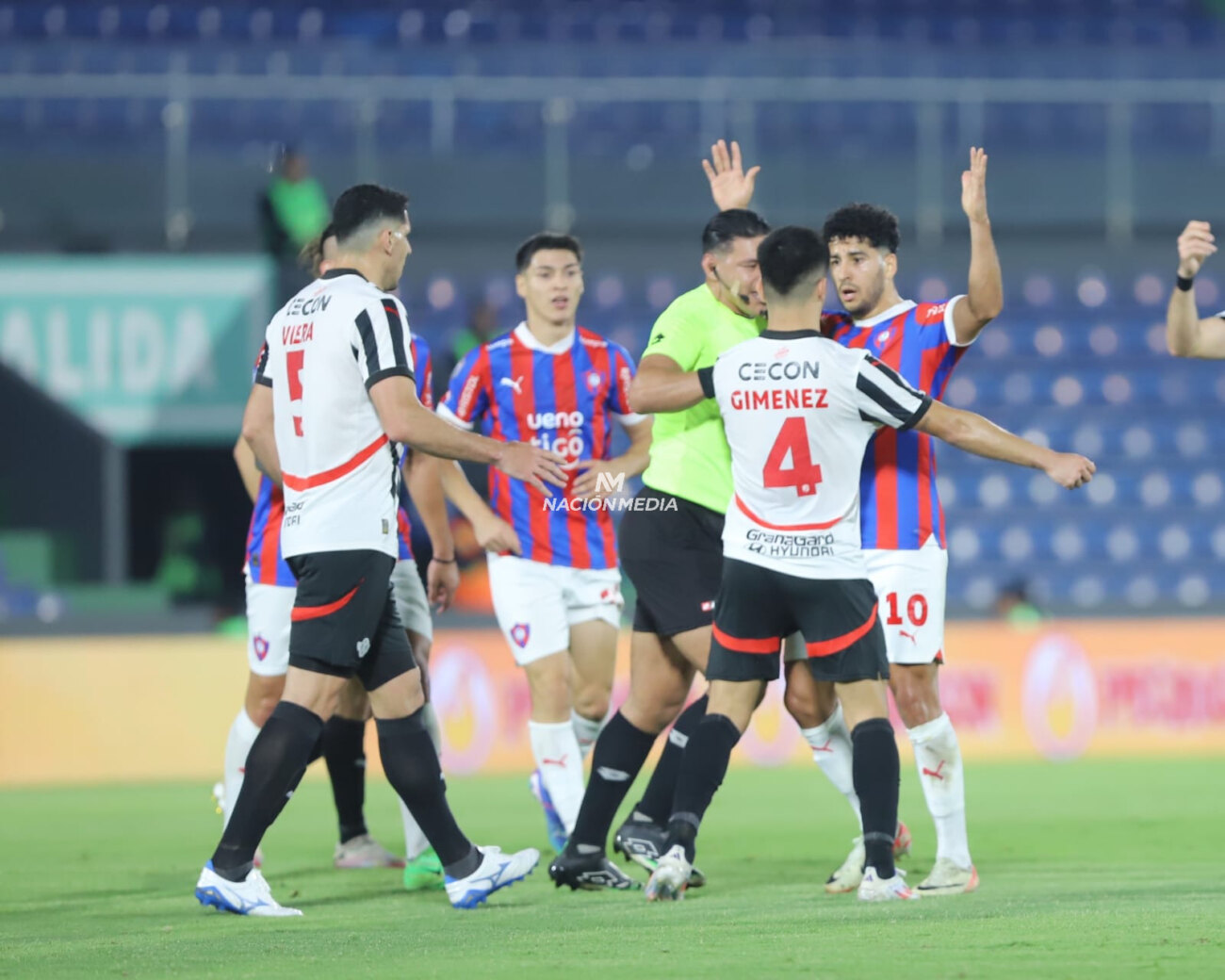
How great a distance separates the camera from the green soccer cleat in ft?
21.5

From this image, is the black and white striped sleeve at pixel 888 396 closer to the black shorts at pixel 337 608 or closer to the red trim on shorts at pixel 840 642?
the red trim on shorts at pixel 840 642

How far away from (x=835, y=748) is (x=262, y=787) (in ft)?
6.66

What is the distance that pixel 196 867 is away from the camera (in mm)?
7219

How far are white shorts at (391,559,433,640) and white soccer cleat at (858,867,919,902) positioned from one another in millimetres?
2023

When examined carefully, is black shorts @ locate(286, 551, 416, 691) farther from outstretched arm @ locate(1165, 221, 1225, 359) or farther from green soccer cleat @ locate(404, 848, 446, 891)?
outstretched arm @ locate(1165, 221, 1225, 359)

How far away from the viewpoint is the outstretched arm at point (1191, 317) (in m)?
5.91

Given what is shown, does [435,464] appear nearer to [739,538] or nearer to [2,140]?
[739,538]

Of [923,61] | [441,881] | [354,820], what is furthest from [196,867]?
[923,61]

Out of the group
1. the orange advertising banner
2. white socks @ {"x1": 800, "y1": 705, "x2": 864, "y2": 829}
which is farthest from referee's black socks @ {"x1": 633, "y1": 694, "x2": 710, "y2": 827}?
the orange advertising banner

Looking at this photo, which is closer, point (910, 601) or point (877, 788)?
point (877, 788)

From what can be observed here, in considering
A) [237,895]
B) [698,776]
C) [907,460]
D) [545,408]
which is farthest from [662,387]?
[237,895]

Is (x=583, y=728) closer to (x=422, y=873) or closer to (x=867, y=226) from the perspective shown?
(x=422, y=873)

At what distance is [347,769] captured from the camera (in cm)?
735

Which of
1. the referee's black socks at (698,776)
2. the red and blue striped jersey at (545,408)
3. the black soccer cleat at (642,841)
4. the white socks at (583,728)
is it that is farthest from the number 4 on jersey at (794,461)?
the white socks at (583,728)
